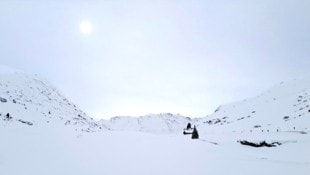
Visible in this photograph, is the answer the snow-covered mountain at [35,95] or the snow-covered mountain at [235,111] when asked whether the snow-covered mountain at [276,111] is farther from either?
the snow-covered mountain at [35,95]

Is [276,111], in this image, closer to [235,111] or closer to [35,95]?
[235,111]

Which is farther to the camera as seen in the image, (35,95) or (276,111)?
(35,95)

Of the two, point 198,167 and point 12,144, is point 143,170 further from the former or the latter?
point 12,144

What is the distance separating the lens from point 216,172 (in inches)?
355

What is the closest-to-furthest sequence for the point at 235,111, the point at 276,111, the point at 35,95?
the point at 276,111 < the point at 35,95 < the point at 235,111

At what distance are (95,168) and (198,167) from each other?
3229 mm

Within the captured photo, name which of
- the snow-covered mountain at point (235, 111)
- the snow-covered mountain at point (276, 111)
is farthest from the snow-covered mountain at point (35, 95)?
the snow-covered mountain at point (276, 111)

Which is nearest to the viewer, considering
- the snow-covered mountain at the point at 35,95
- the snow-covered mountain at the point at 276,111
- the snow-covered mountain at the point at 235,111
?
the snow-covered mountain at the point at 276,111

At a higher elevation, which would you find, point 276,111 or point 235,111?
point 235,111

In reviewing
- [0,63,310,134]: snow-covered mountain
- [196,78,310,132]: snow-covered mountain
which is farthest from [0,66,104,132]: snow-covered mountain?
[196,78,310,132]: snow-covered mountain

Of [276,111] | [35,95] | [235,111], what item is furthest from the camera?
[235,111]

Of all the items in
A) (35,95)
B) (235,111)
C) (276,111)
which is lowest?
(276,111)

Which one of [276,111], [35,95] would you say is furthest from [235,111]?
[35,95]

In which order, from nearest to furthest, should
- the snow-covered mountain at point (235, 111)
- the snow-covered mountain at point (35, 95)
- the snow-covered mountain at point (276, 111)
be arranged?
1. the snow-covered mountain at point (276, 111)
2. the snow-covered mountain at point (235, 111)
3. the snow-covered mountain at point (35, 95)
